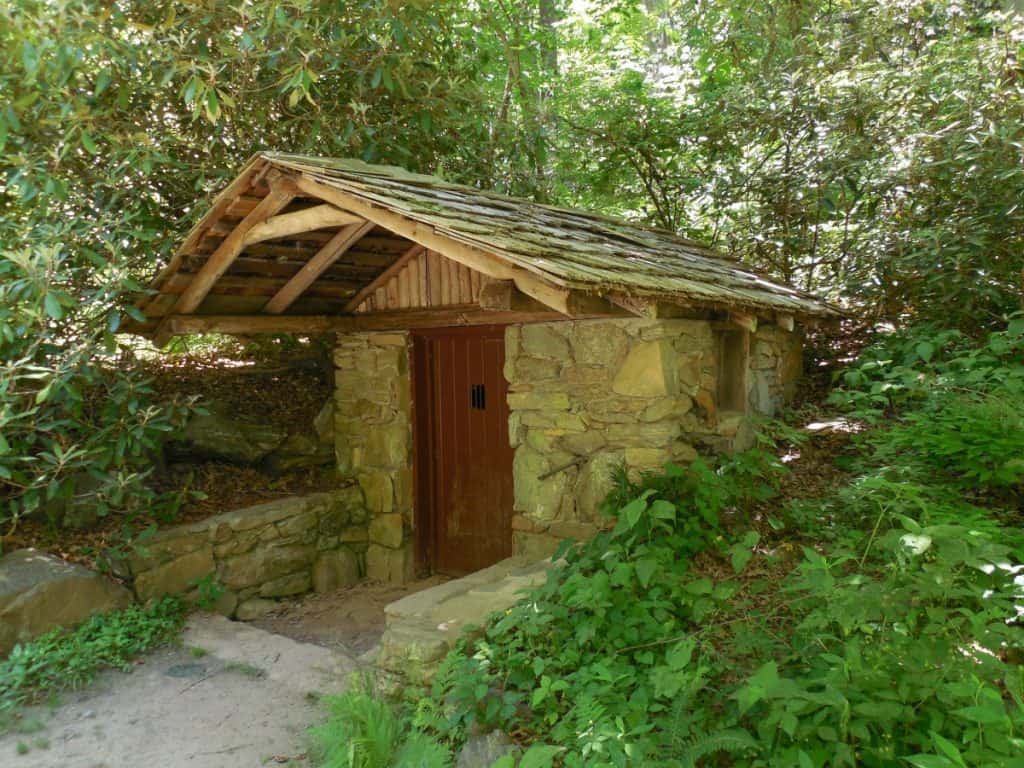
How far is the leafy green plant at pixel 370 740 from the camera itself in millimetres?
2943

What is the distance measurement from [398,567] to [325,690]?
83.7 inches

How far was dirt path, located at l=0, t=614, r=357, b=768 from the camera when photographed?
3.37 m

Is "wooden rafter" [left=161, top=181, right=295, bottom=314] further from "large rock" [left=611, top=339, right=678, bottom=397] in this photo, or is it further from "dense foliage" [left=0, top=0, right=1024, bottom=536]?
"large rock" [left=611, top=339, right=678, bottom=397]

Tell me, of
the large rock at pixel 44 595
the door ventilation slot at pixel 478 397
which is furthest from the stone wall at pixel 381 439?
the large rock at pixel 44 595

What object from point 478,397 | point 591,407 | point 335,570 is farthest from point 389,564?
point 591,407

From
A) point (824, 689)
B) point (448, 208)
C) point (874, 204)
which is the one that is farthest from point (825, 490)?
point (874, 204)

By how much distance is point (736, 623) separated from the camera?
10.8 ft

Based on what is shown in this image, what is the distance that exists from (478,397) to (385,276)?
A: 1.21m

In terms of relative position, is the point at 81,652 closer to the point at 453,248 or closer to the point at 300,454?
the point at 300,454

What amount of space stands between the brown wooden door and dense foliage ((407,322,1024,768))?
1585mm

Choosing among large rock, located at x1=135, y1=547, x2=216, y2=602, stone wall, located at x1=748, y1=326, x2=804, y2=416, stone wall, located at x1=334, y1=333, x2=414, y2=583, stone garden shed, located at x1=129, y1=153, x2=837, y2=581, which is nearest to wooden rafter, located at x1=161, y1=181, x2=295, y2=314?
stone garden shed, located at x1=129, y1=153, x2=837, y2=581

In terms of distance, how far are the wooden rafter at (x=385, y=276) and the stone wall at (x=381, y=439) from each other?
0.29 m

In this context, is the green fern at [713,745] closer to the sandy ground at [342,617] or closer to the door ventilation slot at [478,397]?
the sandy ground at [342,617]

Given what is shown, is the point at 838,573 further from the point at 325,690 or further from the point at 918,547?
the point at 325,690
